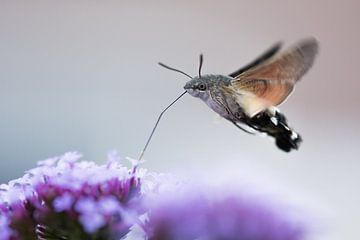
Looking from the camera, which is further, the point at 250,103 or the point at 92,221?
the point at 250,103

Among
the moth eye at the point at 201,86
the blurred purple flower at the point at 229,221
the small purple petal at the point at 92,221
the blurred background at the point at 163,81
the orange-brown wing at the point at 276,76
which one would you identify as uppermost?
the blurred background at the point at 163,81

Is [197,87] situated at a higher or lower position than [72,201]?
higher

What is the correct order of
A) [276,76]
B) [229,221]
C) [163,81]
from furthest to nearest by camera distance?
[163,81], [276,76], [229,221]

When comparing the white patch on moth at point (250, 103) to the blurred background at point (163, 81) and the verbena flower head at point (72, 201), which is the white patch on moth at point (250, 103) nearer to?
the verbena flower head at point (72, 201)

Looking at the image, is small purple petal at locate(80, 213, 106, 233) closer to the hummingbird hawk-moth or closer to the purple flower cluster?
the purple flower cluster

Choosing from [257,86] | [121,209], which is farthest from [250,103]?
[121,209]

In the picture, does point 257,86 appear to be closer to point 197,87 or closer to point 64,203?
point 197,87

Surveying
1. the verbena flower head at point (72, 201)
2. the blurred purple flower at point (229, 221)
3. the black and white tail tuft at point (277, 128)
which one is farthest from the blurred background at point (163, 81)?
the blurred purple flower at point (229, 221)

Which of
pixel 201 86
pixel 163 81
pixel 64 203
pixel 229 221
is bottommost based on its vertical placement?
pixel 229 221

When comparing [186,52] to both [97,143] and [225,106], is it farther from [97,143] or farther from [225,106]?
[225,106]
